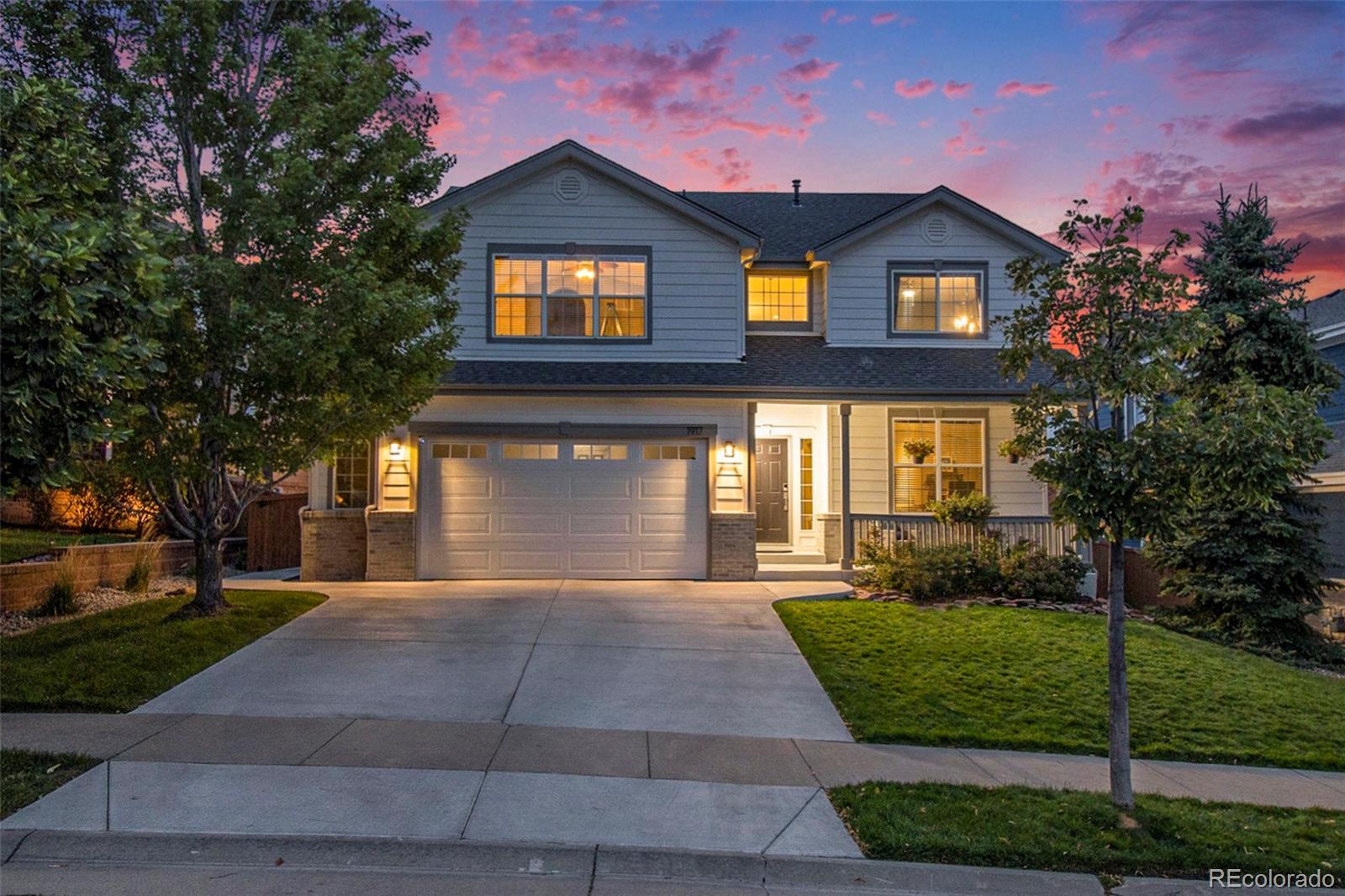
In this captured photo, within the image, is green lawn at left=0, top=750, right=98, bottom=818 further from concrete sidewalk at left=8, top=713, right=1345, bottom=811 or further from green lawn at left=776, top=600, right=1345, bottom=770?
green lawn at left=776, top=600, right=1345, bottom=770

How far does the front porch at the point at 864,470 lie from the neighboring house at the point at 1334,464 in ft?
15.2

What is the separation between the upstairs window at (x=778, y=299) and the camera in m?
17.7

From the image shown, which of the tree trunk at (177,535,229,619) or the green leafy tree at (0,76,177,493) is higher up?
the green leafy tree at (0,76,177,493)

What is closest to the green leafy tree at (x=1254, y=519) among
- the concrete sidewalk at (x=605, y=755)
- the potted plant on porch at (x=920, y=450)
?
the potted plant on porch at (x=920, y=450)

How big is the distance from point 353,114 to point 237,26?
2.68 metres

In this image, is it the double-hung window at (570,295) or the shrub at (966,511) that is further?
the double-hung window at (570,295)

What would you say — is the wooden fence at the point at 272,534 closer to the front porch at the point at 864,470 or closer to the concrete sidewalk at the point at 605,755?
the front porch at the point at 864,470

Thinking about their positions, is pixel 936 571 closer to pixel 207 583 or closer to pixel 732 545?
pixel 732 545

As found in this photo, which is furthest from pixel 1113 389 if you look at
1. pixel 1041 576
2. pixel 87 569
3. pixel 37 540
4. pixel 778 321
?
pixel 37 540

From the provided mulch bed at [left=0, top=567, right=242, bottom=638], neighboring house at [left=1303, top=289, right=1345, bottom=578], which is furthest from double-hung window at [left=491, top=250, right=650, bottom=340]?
neighboring house at [left=1303, top=289, right=1345, bottom=578]

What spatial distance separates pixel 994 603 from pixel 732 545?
4.26 m

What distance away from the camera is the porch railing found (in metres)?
15.1

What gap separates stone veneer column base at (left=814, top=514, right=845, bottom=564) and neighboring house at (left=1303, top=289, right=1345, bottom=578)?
25.6 feet

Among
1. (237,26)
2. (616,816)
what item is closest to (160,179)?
(237,26)
